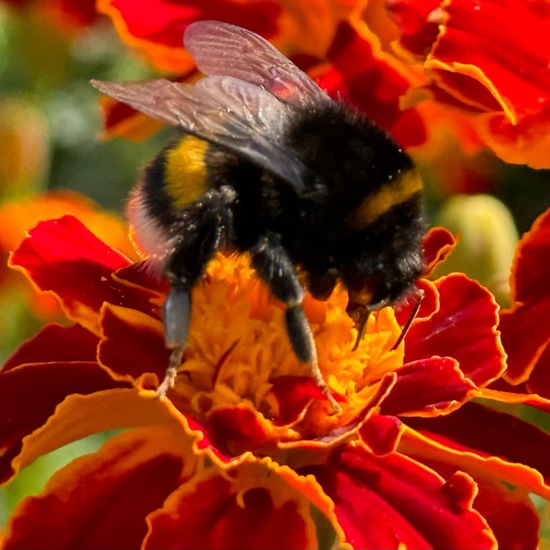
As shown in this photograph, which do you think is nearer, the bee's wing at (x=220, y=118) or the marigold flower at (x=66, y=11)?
the bee's wing at (x=220, y=118)

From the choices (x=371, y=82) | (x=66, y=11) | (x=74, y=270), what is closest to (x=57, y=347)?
(x=74, y=270)

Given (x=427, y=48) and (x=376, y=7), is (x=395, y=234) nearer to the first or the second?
(x=427, y=48)

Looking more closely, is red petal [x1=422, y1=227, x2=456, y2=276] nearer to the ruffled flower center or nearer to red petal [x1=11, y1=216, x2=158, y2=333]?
the ruffled flower center

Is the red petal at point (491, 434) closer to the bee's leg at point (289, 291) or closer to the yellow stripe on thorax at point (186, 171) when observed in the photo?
the bee's leg at point (289, 291)

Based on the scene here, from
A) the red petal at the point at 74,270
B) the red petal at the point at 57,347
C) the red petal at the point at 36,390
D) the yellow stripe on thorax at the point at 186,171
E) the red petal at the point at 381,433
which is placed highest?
the yellow stripe on thorax at the point at 186,171

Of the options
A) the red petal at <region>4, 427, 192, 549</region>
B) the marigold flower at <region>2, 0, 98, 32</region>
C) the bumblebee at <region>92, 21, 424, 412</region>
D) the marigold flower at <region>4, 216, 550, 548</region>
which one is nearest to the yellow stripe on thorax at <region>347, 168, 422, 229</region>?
the bumblebee at <region>92, 21, 424, 412</region>

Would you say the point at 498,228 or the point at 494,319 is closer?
the point at 494,319

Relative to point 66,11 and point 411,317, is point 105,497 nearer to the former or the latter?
point 411,317

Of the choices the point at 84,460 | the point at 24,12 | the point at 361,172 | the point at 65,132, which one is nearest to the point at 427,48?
the point at 361,172

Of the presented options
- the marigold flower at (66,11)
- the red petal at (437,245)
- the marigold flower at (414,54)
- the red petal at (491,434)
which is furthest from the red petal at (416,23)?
the marigold flower at (66,11)
